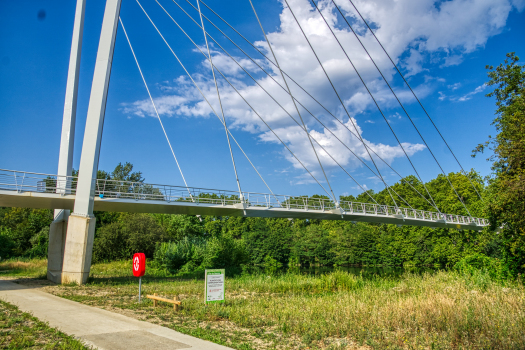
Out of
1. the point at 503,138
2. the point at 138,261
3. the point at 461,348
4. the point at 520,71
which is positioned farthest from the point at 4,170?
the point at 520,71

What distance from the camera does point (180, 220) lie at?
48.7m

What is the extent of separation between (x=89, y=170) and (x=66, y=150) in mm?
3742

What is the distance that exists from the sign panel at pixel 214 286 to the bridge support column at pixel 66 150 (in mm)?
12218

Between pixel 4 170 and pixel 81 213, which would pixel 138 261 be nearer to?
pixel 81 213

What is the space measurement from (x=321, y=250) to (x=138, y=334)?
5957cm

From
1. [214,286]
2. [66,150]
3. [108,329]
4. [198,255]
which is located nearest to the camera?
[108,329]

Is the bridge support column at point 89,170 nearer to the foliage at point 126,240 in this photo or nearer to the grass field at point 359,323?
the grass field at point 359,323

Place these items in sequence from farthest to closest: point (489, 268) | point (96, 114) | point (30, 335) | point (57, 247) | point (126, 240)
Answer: point (126, 240), point (489, 268), point (57, 247), point (96, 114), point (30, 335)

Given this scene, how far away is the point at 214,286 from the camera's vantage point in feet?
34.9

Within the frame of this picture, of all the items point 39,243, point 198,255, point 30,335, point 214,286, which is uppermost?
point 214,286

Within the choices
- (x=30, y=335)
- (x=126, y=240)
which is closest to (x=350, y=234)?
(x=126, y=240)

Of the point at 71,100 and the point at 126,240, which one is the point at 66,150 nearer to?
the point at 71,100

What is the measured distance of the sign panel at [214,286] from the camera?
10.4 meters

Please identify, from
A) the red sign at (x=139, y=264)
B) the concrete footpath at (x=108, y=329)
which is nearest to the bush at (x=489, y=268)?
the red sign at (x=139, y=264)
